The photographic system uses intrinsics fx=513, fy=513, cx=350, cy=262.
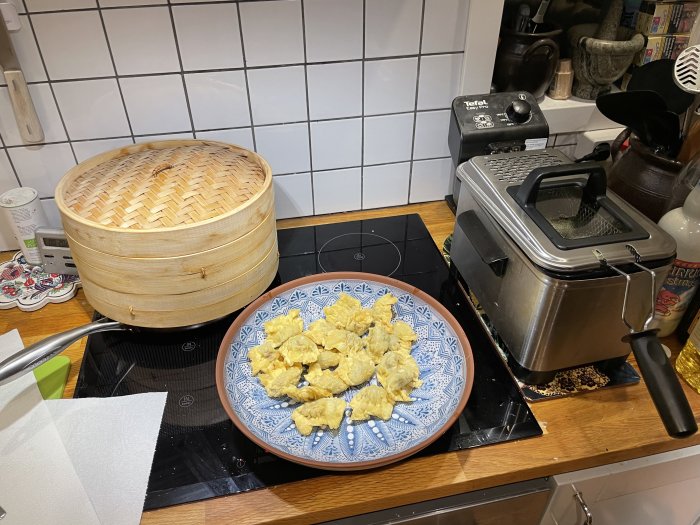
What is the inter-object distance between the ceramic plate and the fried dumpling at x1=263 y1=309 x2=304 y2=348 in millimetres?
21

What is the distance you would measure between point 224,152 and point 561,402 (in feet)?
2.34

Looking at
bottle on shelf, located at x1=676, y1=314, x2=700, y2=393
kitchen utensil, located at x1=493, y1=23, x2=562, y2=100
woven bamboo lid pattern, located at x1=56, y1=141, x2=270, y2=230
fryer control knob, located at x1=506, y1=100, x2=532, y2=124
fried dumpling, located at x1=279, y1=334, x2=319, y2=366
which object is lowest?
bottle on shelf, located at x1=676, y1=314, x2=700, y2=393

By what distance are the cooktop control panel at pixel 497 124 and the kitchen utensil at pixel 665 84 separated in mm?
181

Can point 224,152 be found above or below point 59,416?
above

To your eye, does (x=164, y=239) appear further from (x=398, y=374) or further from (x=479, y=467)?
(x=479, y=467)

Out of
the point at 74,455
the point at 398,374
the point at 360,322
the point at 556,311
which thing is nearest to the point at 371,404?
the point at 398,374

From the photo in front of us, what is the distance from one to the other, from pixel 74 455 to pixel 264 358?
0.95 ft

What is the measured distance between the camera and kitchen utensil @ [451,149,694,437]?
667mm

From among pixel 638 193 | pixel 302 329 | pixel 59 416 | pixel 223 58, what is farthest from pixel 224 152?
pixel 638 193

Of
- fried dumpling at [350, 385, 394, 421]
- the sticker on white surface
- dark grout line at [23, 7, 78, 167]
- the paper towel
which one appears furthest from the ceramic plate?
dark grout line at [23, 7, 78, 167]

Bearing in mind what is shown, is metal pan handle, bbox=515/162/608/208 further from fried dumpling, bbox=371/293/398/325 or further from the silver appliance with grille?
fried dumpling, bbox=371/293/398/325

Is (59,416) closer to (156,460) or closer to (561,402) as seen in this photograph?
(156,460)

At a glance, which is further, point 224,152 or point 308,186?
point 308,186

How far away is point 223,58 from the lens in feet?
3.13
